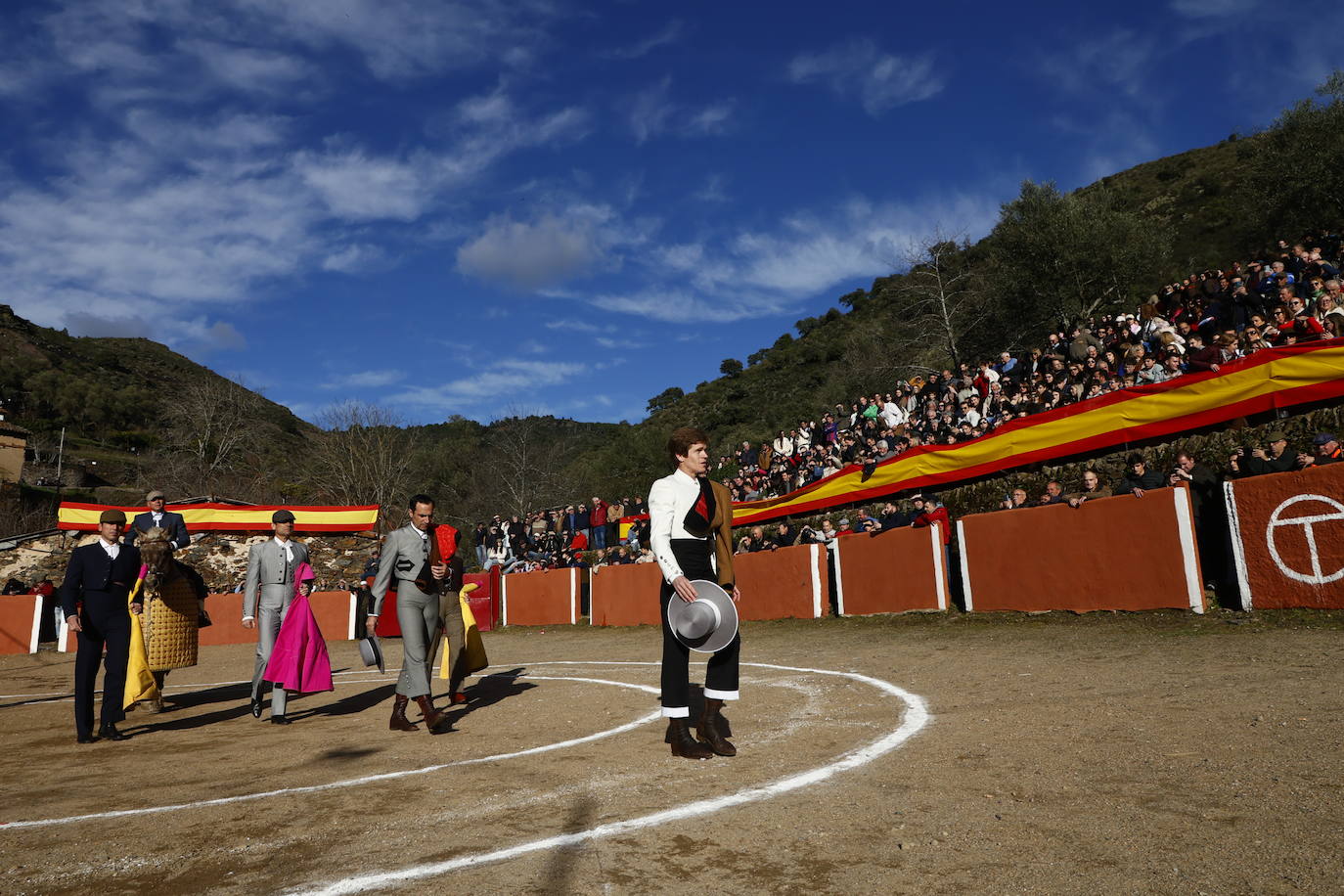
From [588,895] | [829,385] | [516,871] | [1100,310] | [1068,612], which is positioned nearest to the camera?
[588,895]

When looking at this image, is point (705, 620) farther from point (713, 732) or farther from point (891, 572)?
point (891, 572)

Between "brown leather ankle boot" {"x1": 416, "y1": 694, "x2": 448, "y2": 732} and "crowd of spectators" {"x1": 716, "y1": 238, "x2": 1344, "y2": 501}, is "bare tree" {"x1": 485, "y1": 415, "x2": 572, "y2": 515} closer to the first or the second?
"crowd of spectators" {"x1": 716, "y1": 238, "x2": 1344, "y2": 501}

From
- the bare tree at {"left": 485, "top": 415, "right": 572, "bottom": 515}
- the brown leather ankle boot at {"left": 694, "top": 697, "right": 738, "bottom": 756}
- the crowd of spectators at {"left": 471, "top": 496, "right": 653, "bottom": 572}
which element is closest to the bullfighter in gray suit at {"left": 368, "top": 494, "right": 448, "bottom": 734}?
the brown leather ankle boot at {"left": 694, "top": 697, "right": 738, "bottom": 756}

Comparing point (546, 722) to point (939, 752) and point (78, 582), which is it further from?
point (78, 582)

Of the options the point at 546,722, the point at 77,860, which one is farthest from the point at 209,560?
the point at 77,860

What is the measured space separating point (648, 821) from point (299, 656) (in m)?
5.50

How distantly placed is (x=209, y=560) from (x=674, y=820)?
35071mm

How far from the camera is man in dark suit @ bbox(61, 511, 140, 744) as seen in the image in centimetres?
703

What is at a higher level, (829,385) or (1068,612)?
(829,385)

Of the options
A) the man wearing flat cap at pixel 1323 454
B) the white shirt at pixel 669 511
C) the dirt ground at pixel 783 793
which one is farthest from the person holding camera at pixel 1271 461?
the white shirt at pixel 669 511

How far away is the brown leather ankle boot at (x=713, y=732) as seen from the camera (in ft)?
16.0

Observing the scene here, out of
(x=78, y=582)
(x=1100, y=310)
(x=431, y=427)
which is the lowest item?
(x=78, y=582)

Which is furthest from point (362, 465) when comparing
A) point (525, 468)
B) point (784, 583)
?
point (784, 583)

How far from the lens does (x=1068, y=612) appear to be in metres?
11.4
